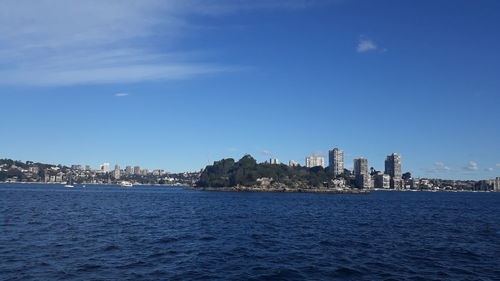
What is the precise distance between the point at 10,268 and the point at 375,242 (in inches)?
1393

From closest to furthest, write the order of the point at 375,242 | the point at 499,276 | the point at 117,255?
the point at 499,276 → the point at 117,255 → the point at 375,242

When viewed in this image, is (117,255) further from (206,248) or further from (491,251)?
(491,251)

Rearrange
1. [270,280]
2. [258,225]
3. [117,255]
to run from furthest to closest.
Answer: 1. [258,225]
2. [117,255]
3. [270,280]

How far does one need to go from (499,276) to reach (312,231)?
84.9 feet

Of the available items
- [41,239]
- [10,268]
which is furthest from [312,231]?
[10,268]

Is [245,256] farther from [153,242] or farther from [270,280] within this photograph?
[153,242]

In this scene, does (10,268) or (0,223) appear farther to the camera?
(0,223)

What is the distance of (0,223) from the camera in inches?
1978

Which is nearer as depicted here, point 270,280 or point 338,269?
point 270,280

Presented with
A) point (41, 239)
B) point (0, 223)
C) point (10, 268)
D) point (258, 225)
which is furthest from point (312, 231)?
point (0, 223)

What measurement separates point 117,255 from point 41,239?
39.9 ft

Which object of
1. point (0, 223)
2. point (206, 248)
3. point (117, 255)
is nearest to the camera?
point (117, 255)

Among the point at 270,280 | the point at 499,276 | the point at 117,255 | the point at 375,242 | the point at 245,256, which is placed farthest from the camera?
the point at 375,242

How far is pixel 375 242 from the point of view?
42.6 m
